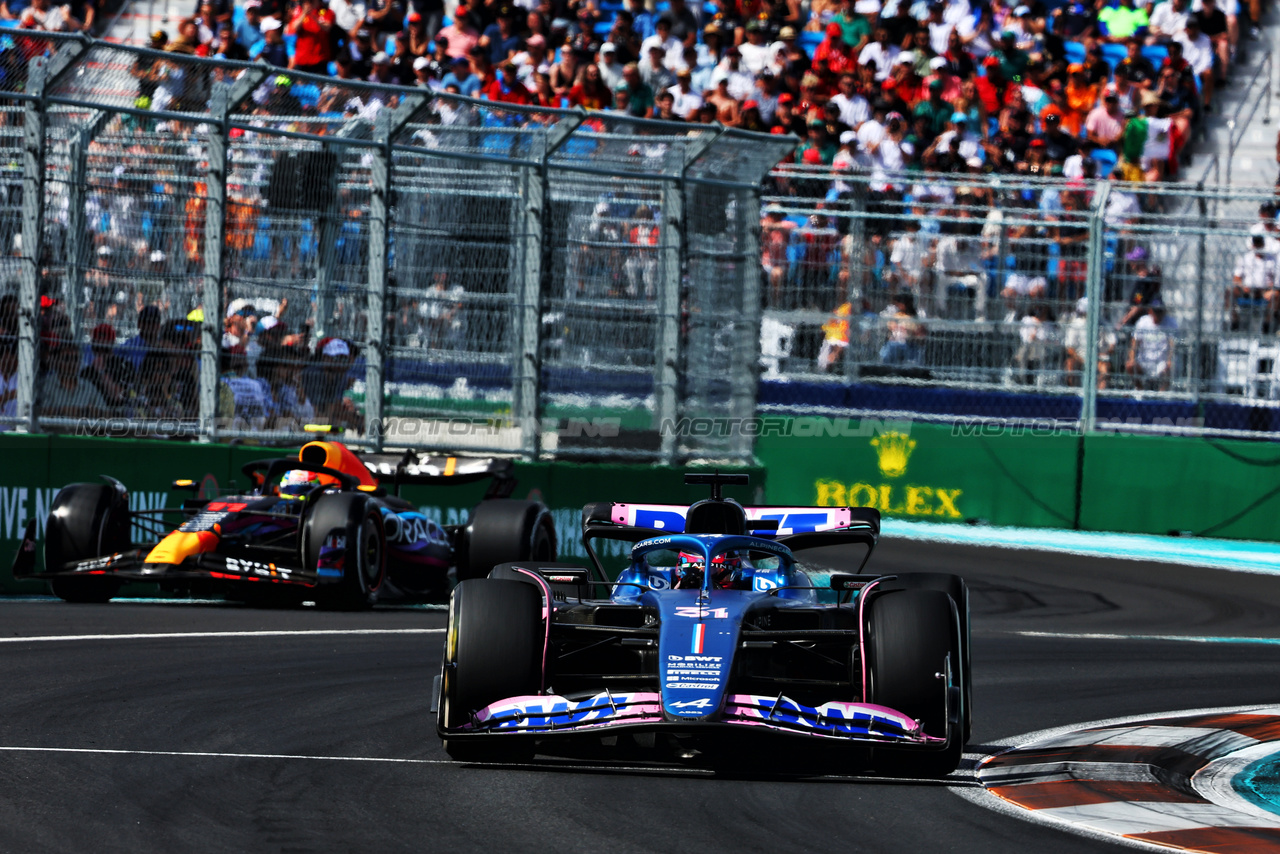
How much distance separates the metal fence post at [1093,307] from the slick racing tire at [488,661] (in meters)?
11.7

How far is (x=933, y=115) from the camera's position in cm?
2105

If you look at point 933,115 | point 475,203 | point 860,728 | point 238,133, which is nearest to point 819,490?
point 933,115

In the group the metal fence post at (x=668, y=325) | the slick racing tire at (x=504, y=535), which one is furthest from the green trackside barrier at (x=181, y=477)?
the slick racing tire at (x=504, y=535)

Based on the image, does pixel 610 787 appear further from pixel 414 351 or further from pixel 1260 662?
pixel 414 351

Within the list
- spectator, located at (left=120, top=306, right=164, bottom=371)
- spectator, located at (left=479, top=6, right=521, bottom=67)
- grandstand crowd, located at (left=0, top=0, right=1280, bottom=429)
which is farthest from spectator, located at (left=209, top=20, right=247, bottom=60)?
spectator, located at (left=120, top=306, right=164, bottom=371)

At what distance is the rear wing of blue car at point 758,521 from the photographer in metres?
8.23

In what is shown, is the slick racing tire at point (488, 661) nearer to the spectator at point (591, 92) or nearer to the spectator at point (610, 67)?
the spectator at point (591, 92)

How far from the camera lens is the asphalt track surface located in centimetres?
537

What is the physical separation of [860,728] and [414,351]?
7.54 metres

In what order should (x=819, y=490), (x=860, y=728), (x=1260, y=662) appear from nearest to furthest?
(x=860, y=728) → (x=1260, y=662) → (x=819, y=490)

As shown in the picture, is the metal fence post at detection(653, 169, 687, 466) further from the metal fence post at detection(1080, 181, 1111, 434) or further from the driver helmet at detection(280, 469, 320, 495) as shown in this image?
the metal fence post at detection(1080, 181, 1111, 434)

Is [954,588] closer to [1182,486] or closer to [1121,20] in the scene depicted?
[1182,486]

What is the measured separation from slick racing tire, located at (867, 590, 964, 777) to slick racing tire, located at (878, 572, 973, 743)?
0.27m

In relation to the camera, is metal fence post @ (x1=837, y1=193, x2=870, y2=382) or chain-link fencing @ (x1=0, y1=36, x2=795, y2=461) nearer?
chain-link fencing @ (x1=0, y1=36, x2=795, y2=461)
